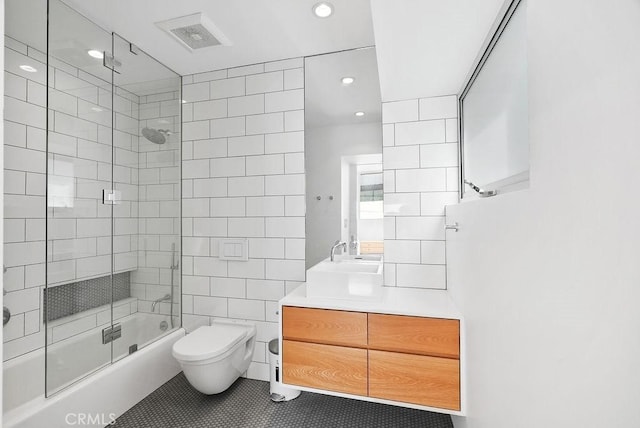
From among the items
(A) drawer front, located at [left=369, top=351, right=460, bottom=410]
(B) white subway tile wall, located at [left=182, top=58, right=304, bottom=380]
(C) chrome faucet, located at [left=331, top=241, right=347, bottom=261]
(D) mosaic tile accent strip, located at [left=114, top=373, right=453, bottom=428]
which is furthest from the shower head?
(A) drawer front, located at [left=369, top=351, right=460, bottom=410]

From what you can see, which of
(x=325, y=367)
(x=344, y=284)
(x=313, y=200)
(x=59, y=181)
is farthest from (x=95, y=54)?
(x=325, y=367)

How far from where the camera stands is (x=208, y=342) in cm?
195

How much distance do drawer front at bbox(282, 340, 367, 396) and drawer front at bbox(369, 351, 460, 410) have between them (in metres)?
0.07

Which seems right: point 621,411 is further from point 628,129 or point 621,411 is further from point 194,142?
point 194,142

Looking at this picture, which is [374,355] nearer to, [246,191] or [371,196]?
[371,196]

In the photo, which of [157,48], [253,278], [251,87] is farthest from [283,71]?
[253,278]

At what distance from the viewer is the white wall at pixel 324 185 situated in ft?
7.04

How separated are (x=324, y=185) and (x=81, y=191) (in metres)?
1.52

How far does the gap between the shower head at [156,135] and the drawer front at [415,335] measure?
2017 millimetres

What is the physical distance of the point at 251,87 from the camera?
230 centimetres

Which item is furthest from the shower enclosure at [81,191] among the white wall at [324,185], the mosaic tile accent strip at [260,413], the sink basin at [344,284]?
the sink basin at [344,284]

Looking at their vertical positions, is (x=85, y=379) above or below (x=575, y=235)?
below

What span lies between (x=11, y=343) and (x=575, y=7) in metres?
2.65

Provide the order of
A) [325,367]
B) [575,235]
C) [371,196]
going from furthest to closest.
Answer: [371,196], [325,367], [575,235]
